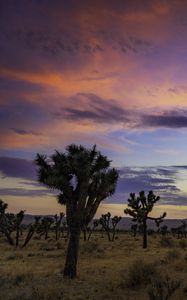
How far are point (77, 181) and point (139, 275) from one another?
211 inches

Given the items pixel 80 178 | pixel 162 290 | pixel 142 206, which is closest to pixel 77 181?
pixel 80 178

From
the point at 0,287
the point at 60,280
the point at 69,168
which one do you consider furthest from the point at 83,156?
the point at 0,287

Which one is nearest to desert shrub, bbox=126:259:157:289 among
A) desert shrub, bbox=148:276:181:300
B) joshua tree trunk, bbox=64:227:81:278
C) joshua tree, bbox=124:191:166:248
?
desert shrub, bbox=148:276:181:300

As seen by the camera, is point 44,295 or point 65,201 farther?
point 65,201

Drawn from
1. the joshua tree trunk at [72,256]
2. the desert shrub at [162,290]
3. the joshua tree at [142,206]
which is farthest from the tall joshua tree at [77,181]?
the joshua tree at [142,206]

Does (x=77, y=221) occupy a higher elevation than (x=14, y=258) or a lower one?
higher

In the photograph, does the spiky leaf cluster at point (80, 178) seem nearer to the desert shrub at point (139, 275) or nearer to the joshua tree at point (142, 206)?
the desert shrub at point (139, 275)

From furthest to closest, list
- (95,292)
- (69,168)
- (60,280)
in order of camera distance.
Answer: (69,168)
(60,280)
(95,292)

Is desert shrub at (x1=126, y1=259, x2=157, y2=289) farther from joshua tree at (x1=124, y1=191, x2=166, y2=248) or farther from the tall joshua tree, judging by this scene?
joshua tree at (x1=124, y1=191, x2=166, y2=248)

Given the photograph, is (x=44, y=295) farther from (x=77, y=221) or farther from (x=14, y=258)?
(x=14, y=258)

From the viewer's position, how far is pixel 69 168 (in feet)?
67.0

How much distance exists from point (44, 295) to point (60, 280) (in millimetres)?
5581

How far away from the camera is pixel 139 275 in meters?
17.3

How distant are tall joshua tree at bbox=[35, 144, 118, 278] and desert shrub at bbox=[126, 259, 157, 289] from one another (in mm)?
3513
